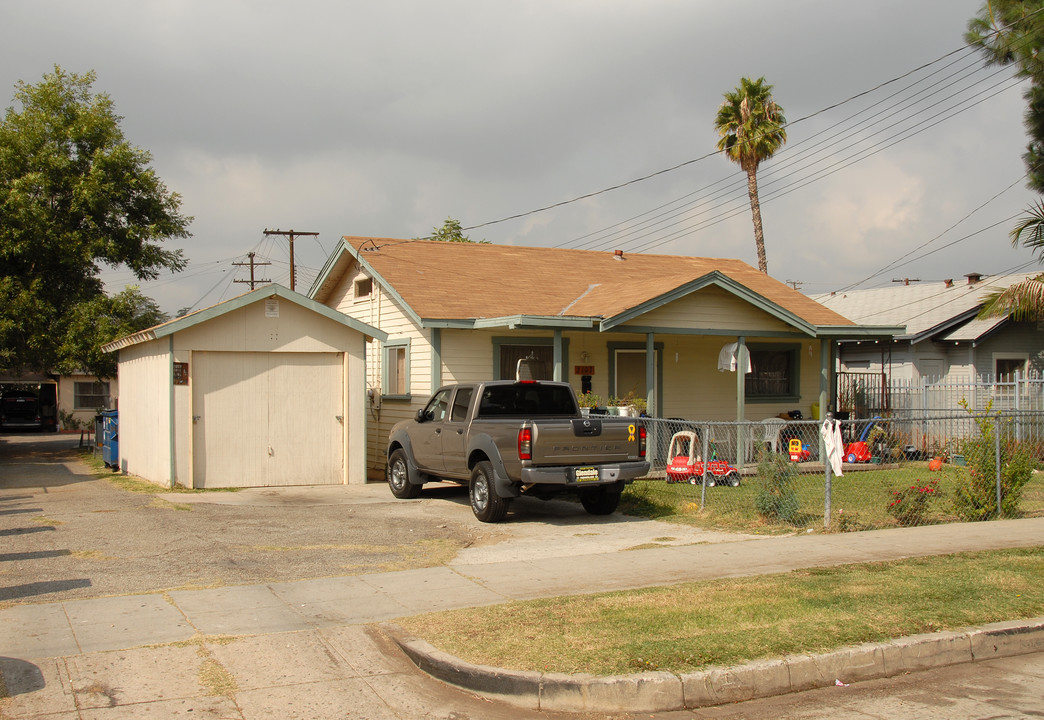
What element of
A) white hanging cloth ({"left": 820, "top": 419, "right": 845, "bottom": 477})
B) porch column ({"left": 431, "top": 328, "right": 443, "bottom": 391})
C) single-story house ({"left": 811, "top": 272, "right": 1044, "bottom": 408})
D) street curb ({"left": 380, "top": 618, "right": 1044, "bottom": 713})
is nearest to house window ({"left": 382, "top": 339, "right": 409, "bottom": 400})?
porch column ({"left": 431, "top": 328, "right": 443, "bottom": 391})

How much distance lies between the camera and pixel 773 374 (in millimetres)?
20375

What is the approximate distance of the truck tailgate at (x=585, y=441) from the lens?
1113cm

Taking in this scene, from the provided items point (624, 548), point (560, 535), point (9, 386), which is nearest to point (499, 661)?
point (624, 548)

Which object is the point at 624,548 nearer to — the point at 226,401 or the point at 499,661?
the point at 499,661

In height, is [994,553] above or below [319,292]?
below

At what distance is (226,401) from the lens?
588 inches

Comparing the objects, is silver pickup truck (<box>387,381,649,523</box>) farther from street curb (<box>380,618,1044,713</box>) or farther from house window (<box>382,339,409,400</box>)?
street curb (<box>380,618,1044,713</box>)

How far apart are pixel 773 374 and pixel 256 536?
43.7 ft

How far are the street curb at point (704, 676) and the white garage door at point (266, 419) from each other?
9.19m

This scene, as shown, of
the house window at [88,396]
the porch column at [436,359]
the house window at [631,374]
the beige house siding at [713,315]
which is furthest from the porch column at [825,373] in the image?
the house window at [88,396]

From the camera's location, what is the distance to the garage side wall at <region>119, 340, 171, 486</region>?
14.7 metres

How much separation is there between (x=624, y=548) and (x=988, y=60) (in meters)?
19.6

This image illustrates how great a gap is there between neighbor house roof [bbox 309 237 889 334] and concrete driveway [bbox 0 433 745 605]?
375 centimetres

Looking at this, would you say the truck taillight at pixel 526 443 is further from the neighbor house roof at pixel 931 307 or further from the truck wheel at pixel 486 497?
the neighbor house roof at pixel 931 307
